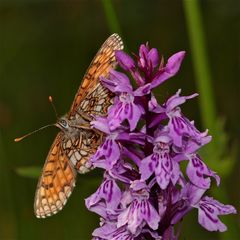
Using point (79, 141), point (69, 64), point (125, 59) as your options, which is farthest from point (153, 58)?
point (69, 64)

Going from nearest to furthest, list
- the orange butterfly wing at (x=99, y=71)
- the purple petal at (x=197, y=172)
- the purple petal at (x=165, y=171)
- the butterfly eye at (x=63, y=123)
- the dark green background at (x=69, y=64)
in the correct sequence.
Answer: the purple petal at (x=165, y=171) < the purple petal at (x=197, y=172) < the orange butterfly wing at (x=99, y=71) < the butterfly eye at (x=63, y=123) < the dark green background at (x=69, y=64)

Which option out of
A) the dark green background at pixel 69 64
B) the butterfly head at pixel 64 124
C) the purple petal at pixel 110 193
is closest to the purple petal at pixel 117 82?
the purple petal at pixel 110 193

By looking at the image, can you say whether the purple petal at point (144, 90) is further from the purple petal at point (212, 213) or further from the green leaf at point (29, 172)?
the green leaf at point (29, 172)

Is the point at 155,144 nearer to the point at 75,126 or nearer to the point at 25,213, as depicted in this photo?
the point at 75,126

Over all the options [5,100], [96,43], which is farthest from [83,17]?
[5,100]

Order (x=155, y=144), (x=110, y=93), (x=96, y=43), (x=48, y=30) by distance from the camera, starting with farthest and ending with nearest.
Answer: (x=48, y=30) → (x=96, y=43) → (x=110, y=93) → (x=155, y=144)

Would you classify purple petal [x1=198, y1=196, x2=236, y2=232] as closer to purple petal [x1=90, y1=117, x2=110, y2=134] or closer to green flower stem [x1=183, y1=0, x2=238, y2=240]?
purple petal [x1=90, y1=117, x2=110, y2=134]

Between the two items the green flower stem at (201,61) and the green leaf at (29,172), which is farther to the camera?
the green flower stem at (201,61)

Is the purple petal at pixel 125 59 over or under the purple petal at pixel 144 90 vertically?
over
